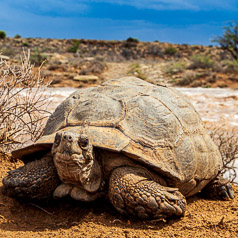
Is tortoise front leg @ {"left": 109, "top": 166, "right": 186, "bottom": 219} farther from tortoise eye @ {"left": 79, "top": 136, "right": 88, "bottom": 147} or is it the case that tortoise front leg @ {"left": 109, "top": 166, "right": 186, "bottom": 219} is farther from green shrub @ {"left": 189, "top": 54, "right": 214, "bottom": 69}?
green shrub @ {"left": 189, "top": 54, "right": 214, "bottom": 69}

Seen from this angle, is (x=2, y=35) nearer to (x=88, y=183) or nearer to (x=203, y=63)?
(x=203, y=63)

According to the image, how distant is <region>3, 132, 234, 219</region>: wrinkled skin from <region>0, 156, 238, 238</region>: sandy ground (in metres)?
0.10

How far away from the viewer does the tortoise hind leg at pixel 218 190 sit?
386 cm

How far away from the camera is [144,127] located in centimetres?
304

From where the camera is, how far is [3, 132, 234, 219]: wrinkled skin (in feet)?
8.59

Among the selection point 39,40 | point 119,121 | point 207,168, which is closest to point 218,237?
point 207,168

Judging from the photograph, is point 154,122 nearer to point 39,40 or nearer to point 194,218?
point 194,218

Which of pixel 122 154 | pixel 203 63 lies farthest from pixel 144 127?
pixel 203 63

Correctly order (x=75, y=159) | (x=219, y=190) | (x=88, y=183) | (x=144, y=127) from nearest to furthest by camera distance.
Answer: (x=75, y=159) → (x=88, y=183) → (x=144, y=127) → (x=219, y=190)

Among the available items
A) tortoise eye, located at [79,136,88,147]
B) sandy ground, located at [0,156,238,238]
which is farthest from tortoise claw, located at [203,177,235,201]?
tortoise eye, located at [79,136,88,147]

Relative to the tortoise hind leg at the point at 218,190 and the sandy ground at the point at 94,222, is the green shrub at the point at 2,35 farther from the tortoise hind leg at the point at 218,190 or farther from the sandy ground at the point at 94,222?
the tortoise hind leg at the point at 218,190

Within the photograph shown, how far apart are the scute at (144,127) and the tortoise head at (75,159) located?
0.60 feet

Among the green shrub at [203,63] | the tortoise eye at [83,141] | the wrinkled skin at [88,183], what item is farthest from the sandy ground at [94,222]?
the green shrub at [203,63]

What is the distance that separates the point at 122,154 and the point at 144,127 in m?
0.34
